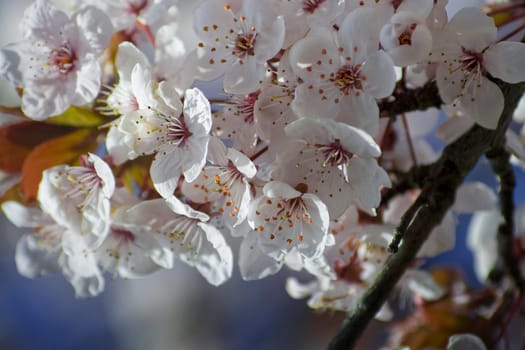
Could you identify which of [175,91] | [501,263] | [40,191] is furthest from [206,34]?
[501,263]

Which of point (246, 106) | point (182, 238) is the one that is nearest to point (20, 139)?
point (182, 238)

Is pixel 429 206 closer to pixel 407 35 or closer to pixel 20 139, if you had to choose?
pixel 407 35

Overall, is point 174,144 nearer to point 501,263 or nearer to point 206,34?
point 206,34

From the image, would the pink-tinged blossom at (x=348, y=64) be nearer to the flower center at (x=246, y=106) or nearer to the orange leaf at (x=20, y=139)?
the flower center at (x=246, y=106)

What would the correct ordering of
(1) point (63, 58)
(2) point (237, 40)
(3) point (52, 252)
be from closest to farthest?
(2) point (237, 40)
(1) point (63, 58)
(3) point (52, 252)

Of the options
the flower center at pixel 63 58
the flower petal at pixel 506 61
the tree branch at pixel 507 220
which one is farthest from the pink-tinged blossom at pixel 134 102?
the tree branch at pixel 507 220

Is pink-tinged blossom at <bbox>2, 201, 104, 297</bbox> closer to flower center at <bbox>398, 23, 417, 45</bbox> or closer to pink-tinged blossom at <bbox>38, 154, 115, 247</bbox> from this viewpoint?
pink-tinged blossom at <bbox>38, 154, 115, 247</bbox>
